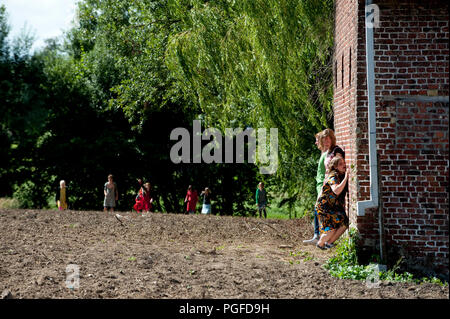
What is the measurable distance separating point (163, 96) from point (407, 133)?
49.9ft

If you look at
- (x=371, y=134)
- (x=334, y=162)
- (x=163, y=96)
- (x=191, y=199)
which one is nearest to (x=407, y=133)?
(x=371, y=134)

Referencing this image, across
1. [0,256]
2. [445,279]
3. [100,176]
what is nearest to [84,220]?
[0,256]

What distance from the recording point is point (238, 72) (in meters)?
12.4

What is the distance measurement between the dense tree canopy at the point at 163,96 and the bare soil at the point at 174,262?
232 centimetres

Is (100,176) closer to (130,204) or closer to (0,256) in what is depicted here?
(130,204)

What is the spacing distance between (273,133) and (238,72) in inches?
72.7

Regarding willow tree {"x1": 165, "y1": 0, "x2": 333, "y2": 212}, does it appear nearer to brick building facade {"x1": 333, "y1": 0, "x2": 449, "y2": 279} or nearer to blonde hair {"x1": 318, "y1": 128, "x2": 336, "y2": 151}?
blonde hair {"x1": 318, "y1": 128, "x2": 336, "y2": 151}

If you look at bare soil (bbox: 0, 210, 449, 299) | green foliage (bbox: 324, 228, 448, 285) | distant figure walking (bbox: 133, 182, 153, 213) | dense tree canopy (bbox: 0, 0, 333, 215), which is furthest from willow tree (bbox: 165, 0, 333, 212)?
distant figure walking (bbox: 133, 182, 153, 213)

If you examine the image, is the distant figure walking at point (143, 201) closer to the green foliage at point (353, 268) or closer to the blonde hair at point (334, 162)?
the blonde hair at point (334, 162)

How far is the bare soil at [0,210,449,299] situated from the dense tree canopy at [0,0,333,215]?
2.32 metres

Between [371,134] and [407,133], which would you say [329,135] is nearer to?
[371,134]

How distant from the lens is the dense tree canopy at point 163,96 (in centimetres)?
1101

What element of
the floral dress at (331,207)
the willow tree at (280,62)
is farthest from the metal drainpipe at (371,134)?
the willow tree at (280,62)

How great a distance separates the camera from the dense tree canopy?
11008 millimetres
